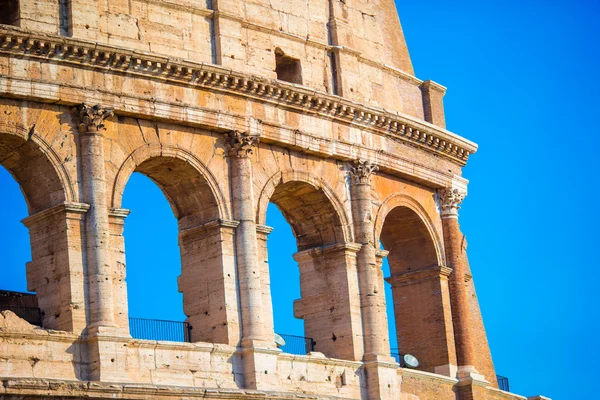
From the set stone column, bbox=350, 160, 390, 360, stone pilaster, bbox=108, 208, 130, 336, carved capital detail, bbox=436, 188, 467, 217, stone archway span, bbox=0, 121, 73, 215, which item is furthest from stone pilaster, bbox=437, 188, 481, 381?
stone archway span, bbox=0, 121, 73, 215

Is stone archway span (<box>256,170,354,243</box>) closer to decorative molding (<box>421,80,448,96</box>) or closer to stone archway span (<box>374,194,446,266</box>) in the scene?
stone archway span (<box>374,194,446,266</box>)

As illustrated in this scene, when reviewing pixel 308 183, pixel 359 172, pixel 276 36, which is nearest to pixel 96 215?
pixel 308 183

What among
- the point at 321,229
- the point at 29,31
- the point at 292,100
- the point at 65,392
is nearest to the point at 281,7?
the point at 292,100

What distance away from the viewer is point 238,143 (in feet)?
98.1

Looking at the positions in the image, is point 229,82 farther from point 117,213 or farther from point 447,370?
point 447,370

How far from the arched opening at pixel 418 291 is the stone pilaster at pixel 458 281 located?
231 millimetres

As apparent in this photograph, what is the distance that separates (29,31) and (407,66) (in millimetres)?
11582

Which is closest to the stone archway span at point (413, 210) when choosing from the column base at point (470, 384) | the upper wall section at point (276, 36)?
the upper wall section at point (276, 36)

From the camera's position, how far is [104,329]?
87.7ft

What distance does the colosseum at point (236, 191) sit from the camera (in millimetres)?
27094

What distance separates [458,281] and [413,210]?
1.94 metres

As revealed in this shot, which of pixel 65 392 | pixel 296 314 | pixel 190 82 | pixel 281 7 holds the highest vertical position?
pixel 281 7

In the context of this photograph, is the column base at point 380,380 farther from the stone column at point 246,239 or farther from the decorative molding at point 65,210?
the decorative molding at point 65,210

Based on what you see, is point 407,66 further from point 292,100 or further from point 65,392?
point 65,392
